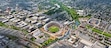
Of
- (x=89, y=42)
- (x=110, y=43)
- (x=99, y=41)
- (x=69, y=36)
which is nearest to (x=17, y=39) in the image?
(x=69, y=36)

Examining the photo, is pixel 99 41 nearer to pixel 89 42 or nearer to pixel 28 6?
pixel 89 42

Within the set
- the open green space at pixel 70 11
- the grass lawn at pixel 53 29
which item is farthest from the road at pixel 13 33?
the open green space at pixel 70 11

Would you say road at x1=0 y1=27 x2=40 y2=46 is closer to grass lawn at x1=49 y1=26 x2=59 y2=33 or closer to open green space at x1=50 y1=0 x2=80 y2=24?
grass lawn at x1=49 y1=26 x2=59 y2=33

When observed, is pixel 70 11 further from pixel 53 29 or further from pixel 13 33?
pixel 13 33

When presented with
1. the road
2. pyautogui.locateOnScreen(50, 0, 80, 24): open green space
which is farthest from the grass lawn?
pyautogui.locateOnScreen(50, 0, 80, 24): open green space

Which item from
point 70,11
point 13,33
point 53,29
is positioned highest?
point 13,33

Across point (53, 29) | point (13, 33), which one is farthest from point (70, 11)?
point (13, 33)

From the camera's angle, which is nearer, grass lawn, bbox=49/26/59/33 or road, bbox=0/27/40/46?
road, bbox=0/27/40/46

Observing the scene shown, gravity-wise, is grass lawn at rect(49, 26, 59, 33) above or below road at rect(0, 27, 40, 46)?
below

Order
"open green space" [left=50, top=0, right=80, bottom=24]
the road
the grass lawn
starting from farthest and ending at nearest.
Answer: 1. "open green space" [left=50, top=0, right=80, bottom=24]
2. the grass lawn
3. the road

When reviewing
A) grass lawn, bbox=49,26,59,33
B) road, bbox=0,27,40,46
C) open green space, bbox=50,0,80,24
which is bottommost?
open green space, bbox=50,0,80,24

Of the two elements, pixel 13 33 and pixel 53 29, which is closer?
pixel 13 33

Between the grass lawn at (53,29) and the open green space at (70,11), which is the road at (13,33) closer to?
the grass lawn at (53,29)
